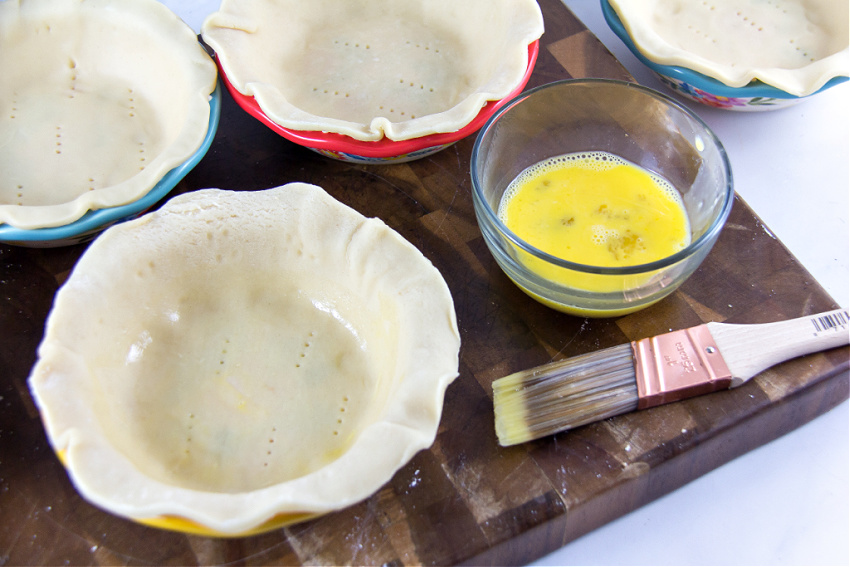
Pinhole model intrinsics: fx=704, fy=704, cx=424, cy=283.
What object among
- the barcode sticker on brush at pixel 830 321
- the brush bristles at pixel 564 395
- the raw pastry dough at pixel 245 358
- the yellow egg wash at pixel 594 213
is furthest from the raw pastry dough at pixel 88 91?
the barcode sticker on brush at pixel 830 321

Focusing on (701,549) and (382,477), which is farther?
(701,549)

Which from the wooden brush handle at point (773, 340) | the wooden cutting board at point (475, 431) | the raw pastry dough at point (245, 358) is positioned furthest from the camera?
the wooden brush handle at point (773, 340)

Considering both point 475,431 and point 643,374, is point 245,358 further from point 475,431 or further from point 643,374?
point 643,374

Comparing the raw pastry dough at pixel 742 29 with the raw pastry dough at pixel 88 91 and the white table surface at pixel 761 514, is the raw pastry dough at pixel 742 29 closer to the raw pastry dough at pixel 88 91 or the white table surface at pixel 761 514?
the white table surface at pixel 761 514

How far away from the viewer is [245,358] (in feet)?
4.16

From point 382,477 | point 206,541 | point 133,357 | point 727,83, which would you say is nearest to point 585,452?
point 382,477

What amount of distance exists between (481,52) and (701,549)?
1.17 metres

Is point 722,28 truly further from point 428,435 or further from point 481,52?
point 428,435

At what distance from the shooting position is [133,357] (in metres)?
1.23

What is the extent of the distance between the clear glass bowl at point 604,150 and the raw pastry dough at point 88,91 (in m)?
0.62

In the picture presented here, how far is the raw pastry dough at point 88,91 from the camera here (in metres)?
1.50

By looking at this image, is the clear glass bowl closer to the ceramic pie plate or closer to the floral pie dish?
the ceramic pie plate

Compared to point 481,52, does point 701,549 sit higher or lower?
lower

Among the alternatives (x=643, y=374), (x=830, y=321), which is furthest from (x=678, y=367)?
(x=830, y=321)
